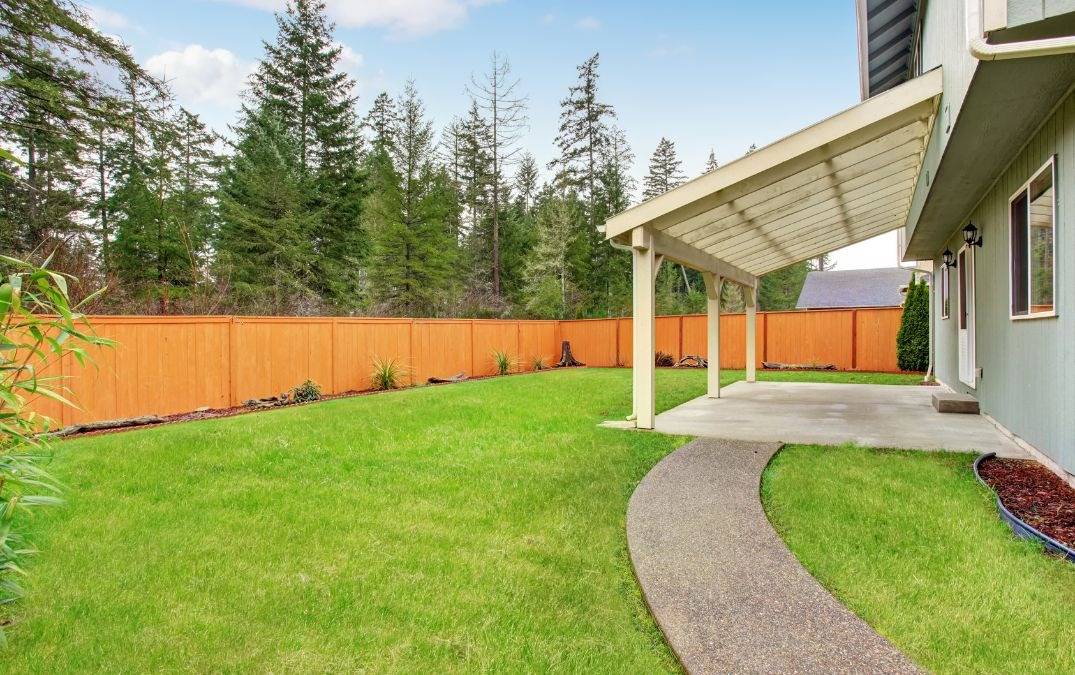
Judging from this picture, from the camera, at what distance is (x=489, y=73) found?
21.0 metres

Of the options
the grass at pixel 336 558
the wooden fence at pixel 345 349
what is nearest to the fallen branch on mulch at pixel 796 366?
the wooden fence at pixel 345 349

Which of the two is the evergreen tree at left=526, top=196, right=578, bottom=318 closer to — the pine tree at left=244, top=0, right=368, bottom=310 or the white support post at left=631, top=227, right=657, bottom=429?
the pine tree at left=244, top=0, right=368, bottom=310

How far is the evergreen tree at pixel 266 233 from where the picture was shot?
1412 cm

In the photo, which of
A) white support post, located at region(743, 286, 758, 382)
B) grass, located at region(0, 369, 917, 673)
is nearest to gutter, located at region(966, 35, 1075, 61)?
grass, located at region(0, 369, 917, 673)

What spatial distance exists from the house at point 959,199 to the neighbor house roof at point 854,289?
16.4 metres

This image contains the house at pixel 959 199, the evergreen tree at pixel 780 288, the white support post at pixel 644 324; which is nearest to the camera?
the house at pixel 959 199

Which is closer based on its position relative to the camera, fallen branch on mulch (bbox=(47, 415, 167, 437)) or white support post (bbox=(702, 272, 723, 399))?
fallen branch on mulch (bbox=(47, 415, 167, 437))

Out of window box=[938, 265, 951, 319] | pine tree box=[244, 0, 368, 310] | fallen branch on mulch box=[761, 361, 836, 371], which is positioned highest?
pine tree box=[244, 0, 368, 310]

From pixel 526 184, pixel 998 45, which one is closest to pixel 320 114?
pixel 526 184

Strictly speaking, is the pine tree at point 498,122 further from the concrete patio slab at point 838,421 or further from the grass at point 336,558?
the grass at point 336,558

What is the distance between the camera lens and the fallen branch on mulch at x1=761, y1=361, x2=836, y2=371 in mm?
13641

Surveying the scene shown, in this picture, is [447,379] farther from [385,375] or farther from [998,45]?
[998,45]

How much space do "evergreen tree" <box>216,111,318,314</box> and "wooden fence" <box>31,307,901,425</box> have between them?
4.53 metres

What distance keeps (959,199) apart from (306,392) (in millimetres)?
9440
